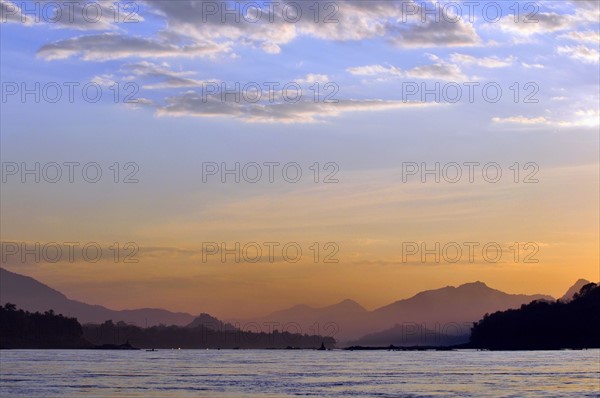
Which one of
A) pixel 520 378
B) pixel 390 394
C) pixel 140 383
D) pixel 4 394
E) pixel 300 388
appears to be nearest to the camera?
pixel 4 394

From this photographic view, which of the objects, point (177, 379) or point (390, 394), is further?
point (177, 379)

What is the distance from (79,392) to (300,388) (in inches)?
887

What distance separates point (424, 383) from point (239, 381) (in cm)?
2198

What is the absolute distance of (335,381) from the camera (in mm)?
114500

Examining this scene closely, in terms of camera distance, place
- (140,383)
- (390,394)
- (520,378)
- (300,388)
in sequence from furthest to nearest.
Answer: (520,378), (140,383), (300,388), (390,394)

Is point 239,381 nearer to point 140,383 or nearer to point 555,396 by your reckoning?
point 140,383

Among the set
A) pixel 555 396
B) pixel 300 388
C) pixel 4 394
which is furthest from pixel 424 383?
pixel 4 394

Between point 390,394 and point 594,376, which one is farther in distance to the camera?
point 594,376

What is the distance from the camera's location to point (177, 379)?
388ft

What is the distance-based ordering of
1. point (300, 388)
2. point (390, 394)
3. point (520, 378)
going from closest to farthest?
point (390, 394), point (300, 388), point (520, 378)

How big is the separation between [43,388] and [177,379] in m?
27.0

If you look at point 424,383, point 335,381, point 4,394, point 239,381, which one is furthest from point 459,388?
point 4,394

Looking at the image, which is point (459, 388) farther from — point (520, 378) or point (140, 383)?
point (140, 383)

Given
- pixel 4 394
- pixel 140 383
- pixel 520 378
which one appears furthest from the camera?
pixel 520 378
